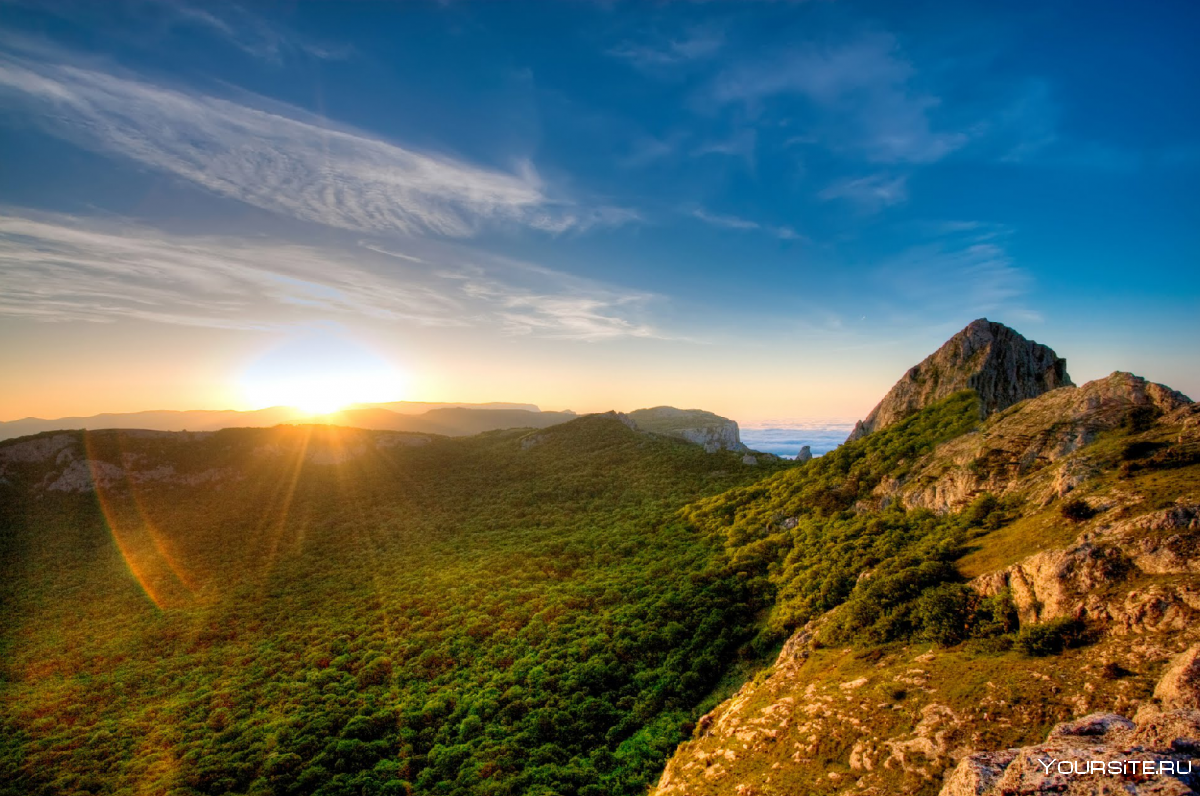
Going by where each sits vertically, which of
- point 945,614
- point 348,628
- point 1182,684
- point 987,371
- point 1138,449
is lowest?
point 348,628

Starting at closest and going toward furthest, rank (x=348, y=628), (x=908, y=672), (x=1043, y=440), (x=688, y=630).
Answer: (x=908, y=672) → (x=1043, y=440) → (x=688, y=630) → (x=348, y=628)

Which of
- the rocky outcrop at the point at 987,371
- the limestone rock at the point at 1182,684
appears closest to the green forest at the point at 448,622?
the limestone rock at the point at 1182,684

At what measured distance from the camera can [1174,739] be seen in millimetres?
7184

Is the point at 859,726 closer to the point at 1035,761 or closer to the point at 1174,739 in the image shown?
the point at 1035,761

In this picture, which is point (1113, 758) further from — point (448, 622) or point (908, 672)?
point (448, 622)

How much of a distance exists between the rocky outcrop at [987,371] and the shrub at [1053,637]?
105 feet

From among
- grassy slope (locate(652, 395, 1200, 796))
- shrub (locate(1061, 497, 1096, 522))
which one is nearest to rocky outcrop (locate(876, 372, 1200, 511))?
grassy slope (locate(652, 395, 1200, 796))

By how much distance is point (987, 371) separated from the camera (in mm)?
40031

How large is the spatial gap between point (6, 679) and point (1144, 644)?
5398cm

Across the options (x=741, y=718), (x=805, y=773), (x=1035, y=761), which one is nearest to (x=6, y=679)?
(x=741, y=718)

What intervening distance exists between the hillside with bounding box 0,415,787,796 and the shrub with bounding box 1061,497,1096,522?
616 inches

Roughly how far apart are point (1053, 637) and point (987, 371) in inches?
1442

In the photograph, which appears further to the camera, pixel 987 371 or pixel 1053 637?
pixel 987 371

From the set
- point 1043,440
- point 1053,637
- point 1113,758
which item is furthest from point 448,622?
point 1043,440
